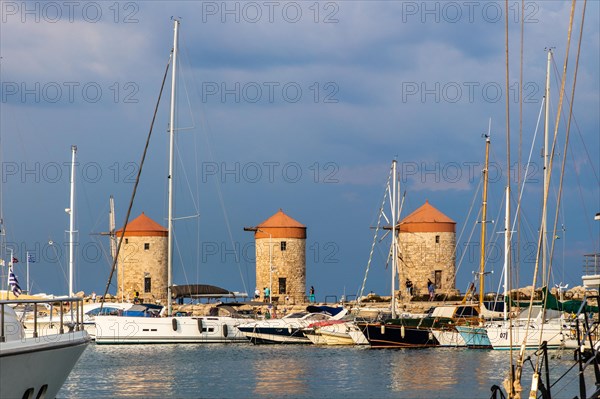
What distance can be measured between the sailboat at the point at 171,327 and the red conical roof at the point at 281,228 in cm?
2334

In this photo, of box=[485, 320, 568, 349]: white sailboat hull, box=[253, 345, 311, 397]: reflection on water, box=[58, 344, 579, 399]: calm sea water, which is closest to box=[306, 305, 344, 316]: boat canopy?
box=[58, 344, 579, 399]: calm sea water

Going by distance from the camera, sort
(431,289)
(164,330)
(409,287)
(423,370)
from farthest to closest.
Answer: (409,287) → (431,289) → (164,330) → (423,370)

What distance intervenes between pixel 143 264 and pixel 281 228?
386 inches

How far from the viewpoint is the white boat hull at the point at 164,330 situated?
39969 millimetres

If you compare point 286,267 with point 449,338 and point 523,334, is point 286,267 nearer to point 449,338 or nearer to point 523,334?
point 449,338

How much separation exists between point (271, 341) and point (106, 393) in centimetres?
1601

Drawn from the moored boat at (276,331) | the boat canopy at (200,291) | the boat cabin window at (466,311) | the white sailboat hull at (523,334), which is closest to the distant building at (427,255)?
the boat canopy at (200,291)

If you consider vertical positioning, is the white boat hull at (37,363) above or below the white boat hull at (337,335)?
above

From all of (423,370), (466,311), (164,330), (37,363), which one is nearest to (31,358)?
(37,363)

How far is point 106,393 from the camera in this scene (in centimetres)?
2573

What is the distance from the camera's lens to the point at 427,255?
63375 millimetres

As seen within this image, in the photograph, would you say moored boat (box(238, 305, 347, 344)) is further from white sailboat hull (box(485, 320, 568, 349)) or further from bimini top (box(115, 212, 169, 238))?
bimini top (box(115, 212, 169, 238))

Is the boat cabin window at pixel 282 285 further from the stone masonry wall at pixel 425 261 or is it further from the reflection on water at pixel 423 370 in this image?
the reflection on water at pixel 423 370

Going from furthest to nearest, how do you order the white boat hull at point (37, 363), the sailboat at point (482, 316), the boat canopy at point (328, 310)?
the boat canopy at point (328, 310), the sailboat at point (482, 316), the white boat hull at point (37, 363)
